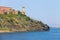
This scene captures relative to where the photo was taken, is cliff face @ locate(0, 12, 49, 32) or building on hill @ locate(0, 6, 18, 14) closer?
cliff face @ locate(0, 12, 49, 32)

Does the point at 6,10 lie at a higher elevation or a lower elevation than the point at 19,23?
higher

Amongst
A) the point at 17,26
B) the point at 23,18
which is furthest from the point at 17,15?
the point at 17,26

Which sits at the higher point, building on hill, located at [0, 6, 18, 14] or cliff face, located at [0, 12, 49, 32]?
building on hill, located at [0, 6, 18, 14]

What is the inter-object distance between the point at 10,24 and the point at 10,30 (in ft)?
20.0

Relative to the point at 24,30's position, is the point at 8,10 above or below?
above

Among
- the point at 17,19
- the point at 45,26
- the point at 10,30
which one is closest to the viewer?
the point at 10,30

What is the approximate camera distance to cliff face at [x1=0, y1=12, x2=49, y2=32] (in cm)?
16912

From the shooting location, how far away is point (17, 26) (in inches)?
6900

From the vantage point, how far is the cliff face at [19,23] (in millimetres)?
169125

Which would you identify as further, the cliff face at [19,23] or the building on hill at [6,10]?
the building on hill at [6,10]

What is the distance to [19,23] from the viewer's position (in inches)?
7037

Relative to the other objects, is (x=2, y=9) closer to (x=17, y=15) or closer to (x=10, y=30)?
(x=17, y=15)

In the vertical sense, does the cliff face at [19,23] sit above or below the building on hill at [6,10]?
below

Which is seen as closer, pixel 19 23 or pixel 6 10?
pixel 19 23
